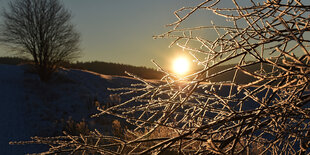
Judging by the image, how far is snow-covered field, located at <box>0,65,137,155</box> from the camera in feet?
43.7

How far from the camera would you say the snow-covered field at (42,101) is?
13.3 meters

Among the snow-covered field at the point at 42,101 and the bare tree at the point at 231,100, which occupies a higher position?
the bare tree at the point at 231,100

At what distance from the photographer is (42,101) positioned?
1652cm

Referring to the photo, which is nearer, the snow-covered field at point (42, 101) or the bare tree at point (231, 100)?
the bare tree at point (231, 100)

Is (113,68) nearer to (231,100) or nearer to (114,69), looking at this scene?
(114,69)

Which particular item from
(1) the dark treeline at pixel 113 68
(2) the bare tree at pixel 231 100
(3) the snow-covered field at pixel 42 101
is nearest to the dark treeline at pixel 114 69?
(1) the dark treeline at pixel 113 68

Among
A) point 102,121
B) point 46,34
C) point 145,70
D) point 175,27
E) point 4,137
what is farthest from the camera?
point 145,70

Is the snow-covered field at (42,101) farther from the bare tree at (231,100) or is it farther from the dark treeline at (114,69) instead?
the dark treeline at (114,69)

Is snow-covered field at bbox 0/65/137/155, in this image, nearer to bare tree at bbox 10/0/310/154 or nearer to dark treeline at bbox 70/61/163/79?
bare tree at bbox 10/0/310/154

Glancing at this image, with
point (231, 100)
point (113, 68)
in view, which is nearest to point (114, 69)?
point (113, 68)

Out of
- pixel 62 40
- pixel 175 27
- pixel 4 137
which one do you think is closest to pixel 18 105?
pixel 4 137

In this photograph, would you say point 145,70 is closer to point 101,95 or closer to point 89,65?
point 89,65

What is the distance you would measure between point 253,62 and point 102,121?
496 inches

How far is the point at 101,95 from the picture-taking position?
18062 millimetres
